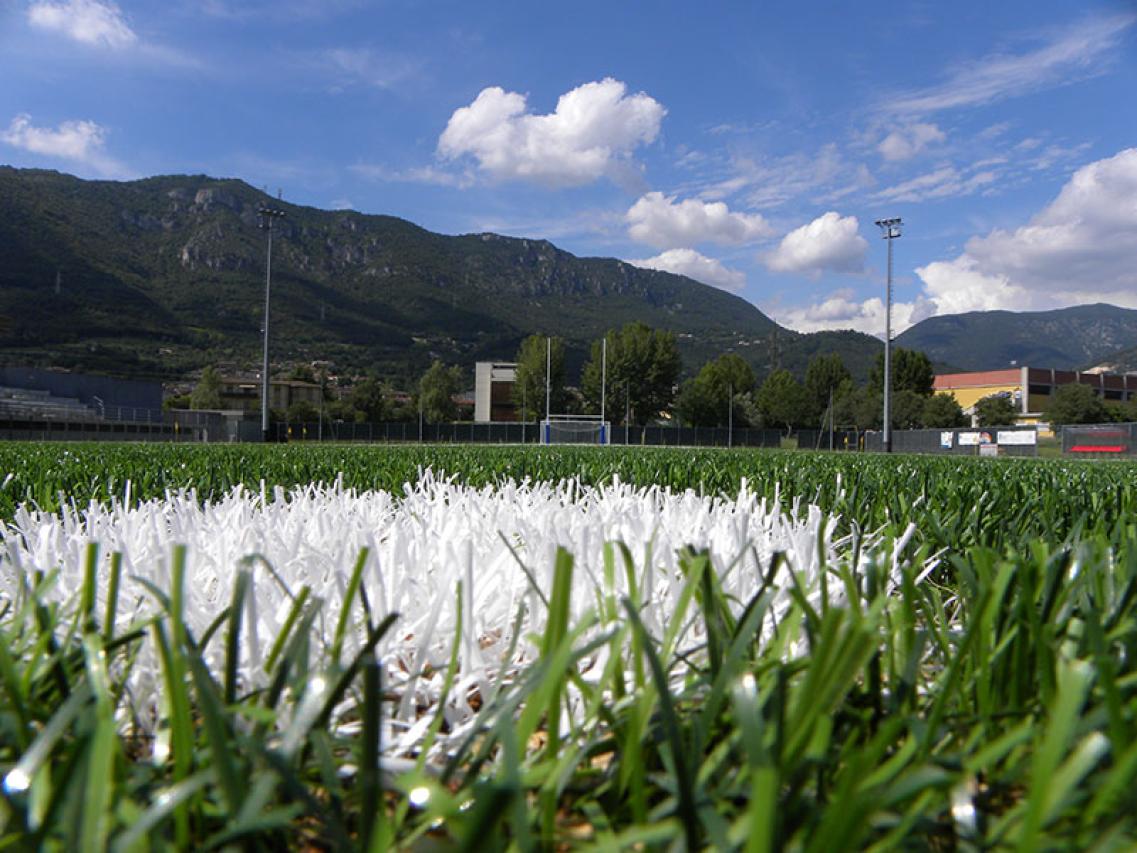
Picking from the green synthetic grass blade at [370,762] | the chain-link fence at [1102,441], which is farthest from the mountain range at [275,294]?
the green synthetic grass blade at [370,762]

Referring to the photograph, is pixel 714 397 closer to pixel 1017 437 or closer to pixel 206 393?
pixel 1017 437

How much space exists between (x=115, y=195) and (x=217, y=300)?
3090 cm

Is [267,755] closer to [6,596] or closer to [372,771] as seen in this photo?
[372,771]

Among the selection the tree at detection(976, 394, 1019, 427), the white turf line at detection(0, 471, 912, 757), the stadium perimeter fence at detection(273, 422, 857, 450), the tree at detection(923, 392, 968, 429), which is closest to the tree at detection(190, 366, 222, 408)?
the stadium perimeter fence at detection(273, 422, 857, 450)

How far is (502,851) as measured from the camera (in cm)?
67

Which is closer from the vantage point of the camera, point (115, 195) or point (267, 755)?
point (267, 755)

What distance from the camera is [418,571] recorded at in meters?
1.53

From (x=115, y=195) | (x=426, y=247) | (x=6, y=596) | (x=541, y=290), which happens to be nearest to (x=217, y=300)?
(x=115, y=195)

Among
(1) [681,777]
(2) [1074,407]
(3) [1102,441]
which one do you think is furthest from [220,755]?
(2) [1074,407]

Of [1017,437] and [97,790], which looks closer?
[97,790]

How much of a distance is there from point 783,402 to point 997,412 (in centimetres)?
2271

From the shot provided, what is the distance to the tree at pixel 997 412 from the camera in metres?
82.7

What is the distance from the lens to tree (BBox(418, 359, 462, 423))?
8881 centimetres

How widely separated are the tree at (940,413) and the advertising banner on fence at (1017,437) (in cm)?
3818
